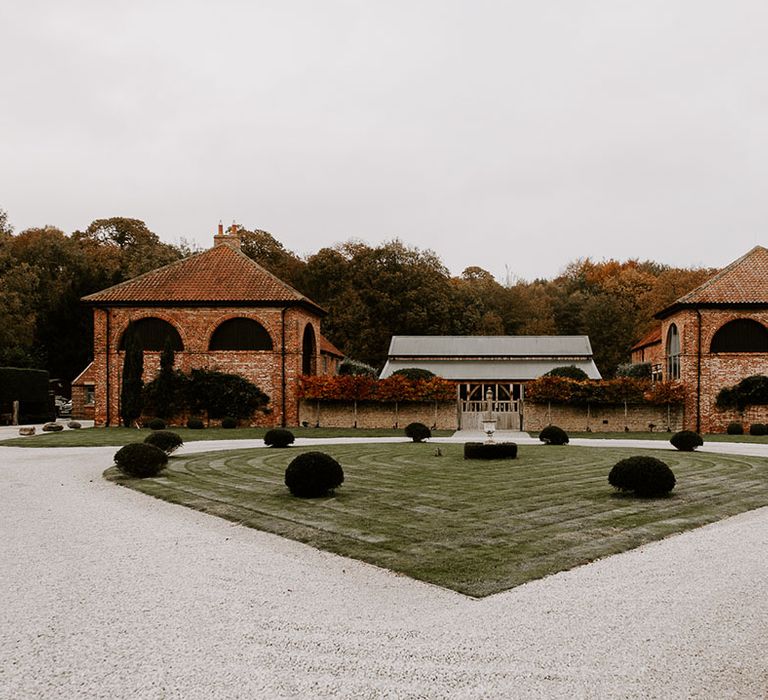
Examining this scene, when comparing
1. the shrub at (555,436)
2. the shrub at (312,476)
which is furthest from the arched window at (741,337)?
the shrub at (312,476)

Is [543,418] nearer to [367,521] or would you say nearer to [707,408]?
[707,408]

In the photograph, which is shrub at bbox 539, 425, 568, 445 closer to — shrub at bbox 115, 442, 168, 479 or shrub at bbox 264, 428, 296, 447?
shrub at bbox 264, 428, 296, 447

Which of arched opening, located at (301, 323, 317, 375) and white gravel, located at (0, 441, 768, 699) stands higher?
arched opening, located at (301, 323, 317, 375)

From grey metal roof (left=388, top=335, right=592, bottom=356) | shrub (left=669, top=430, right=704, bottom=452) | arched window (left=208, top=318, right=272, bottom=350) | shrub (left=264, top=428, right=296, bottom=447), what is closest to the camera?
shrub (left=669, top=430, right=704, bottom=452)

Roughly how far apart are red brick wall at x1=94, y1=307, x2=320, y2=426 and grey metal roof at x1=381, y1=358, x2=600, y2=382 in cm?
736

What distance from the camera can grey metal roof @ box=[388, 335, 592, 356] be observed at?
140 ft

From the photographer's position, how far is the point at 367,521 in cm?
1037

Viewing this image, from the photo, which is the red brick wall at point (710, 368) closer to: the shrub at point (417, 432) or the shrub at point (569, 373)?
the shrub at point (569, 373)

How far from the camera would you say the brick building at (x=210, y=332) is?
3569cm

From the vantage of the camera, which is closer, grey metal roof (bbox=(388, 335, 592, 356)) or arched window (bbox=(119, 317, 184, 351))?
arched window (bbox=(119, 317, 184, 351))

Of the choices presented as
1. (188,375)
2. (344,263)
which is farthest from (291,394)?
(344,263)

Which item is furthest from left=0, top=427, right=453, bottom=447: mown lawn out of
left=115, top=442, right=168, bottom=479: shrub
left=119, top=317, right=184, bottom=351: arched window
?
left=115, top=442, right=168, bottom=479: shrub

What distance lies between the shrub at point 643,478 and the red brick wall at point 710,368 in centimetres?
2433

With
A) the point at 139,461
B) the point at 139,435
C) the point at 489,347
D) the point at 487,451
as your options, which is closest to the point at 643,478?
the point at 487,451
